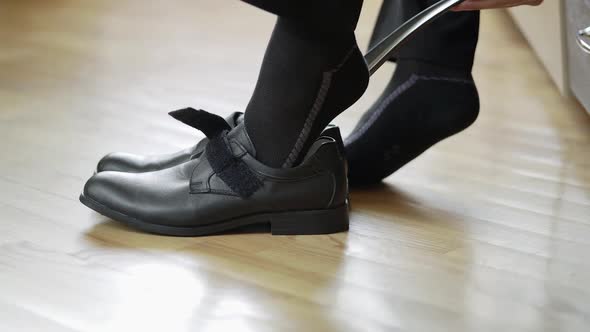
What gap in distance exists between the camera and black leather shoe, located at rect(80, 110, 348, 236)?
98cm

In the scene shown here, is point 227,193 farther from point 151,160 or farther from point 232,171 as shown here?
point 151,160

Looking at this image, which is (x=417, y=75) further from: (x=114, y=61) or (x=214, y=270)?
(x=114, y=61)

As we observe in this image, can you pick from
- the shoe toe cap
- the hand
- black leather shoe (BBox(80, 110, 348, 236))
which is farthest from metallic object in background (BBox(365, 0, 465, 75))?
the shoe toe cap

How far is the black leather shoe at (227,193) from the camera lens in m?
0.98

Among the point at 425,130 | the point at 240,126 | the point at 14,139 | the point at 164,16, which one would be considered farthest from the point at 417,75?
the point at 164,16

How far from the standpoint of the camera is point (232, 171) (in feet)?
3.22

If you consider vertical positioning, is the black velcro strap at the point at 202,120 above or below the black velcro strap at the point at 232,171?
above

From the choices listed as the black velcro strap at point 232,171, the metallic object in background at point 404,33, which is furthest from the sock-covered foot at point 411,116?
the black velcro strap at point 232,171

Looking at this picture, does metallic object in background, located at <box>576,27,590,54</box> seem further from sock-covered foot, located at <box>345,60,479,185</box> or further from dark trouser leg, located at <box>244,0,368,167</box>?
dark trouser leg, located at <box>244,0,368,167</box>

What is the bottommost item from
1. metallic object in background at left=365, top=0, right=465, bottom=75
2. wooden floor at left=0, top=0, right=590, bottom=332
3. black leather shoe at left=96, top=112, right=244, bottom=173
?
wooden floor at left=0, top=0, right=590, bottom=332

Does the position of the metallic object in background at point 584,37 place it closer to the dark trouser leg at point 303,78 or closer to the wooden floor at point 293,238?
the wooden floor at point 293,238

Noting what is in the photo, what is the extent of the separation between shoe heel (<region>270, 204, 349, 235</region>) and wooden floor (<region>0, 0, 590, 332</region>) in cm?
1

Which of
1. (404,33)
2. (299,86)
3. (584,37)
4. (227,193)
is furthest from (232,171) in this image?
(584,37)

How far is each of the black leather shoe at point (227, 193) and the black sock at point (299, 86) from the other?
2 cm
